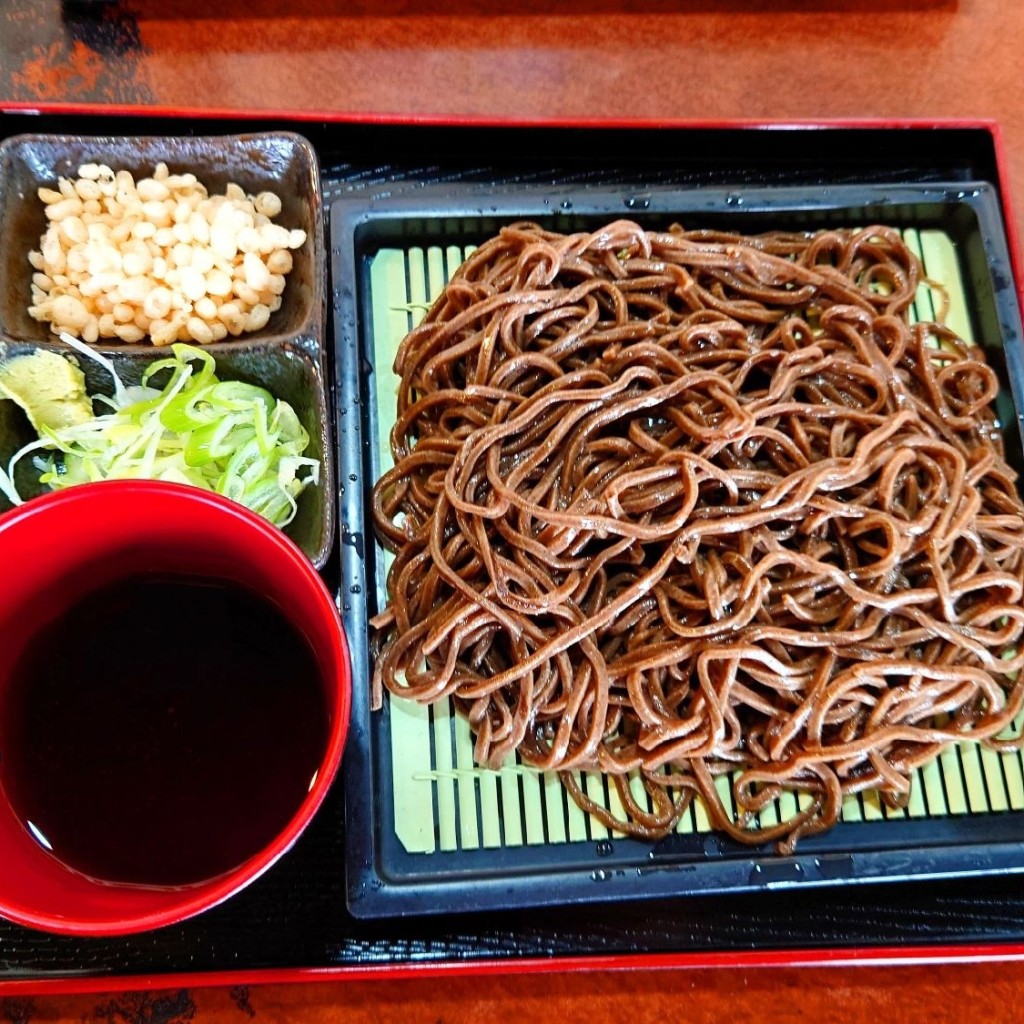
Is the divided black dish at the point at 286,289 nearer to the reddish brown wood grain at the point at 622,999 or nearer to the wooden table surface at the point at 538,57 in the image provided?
the wooden table surface at the point at 538,57

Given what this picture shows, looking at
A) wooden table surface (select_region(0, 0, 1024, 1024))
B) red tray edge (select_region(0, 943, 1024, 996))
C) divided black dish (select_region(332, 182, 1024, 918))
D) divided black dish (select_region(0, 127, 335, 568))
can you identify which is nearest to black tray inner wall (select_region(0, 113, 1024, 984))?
red tray edge (select_region(0, 943, 1024, 996))

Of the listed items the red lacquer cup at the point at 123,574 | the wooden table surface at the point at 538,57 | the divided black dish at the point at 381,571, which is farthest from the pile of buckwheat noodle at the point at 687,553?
the wooden table surface at the point at 538,57

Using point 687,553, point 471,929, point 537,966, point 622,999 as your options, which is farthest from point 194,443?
point 622,999

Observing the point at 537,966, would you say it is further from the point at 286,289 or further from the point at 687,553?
the point at 286,289

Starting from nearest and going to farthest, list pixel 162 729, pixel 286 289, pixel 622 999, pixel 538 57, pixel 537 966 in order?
pixel 162 729 → pixel 537 966 → pixel 622 999 → pixel 286 289 → pixel 538 57

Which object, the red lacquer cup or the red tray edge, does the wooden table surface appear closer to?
the red lacquer cup
